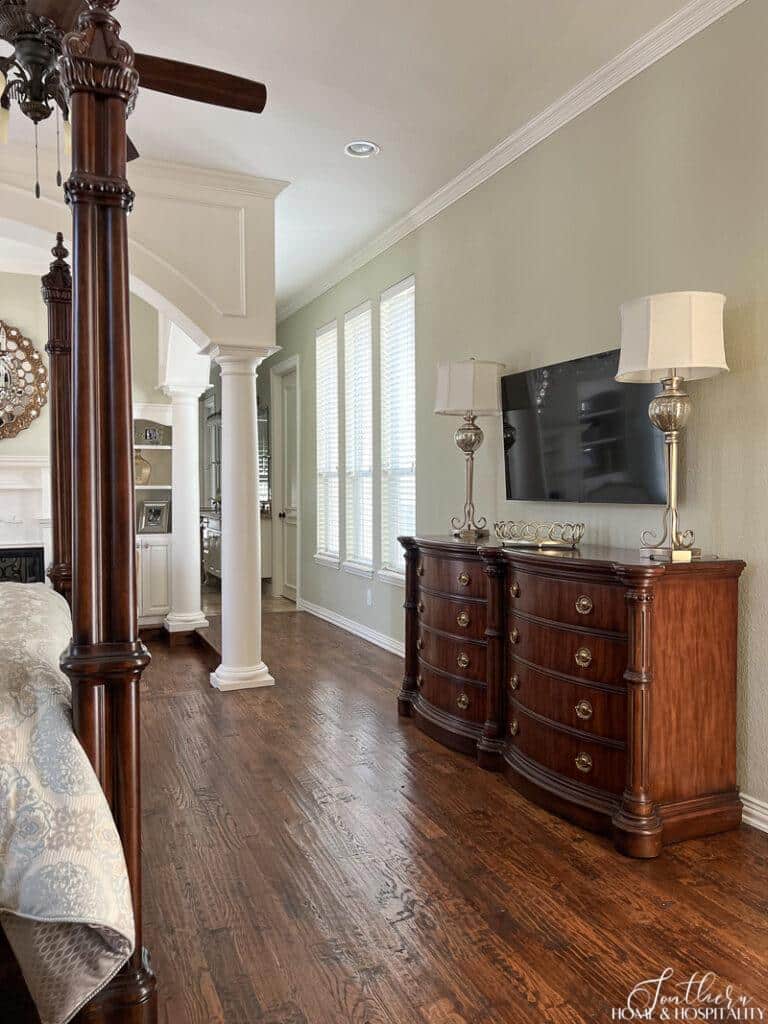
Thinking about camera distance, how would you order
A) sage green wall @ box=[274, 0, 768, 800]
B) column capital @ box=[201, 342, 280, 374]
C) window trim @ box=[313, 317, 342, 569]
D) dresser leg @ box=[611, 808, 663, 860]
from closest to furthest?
dresser leg @ box=[611, 808, 663, 860]
sage green wall @ box=[274, 0, 768, 800]
column capital @ box=[201, 342, 280, 374]
window trim @ box=[313, 317, 342, 569]

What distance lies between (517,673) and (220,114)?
286 centimetres

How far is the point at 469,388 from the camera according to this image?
12.2 ft

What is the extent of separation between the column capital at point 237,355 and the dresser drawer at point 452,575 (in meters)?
1.63

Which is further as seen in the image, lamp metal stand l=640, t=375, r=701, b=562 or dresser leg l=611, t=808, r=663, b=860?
lamp metal stand l=640, t=375, r=701, b=562

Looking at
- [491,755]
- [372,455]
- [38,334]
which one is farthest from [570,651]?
[38,334]

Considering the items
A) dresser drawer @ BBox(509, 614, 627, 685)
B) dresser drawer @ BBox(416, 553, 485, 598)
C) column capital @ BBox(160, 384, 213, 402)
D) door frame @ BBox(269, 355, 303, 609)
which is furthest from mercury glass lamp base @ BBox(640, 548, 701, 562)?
door frame @ BBox(269, 355, 303, 609)

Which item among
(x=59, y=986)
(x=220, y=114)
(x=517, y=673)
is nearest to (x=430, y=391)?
(x=220, y=114)

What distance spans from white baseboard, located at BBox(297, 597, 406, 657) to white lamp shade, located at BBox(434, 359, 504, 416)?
1687 millimetres

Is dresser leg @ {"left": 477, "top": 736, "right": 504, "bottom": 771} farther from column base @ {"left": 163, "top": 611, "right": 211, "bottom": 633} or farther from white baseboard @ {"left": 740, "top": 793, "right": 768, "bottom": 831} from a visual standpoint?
column base @ {"left": 163, "top": 611, "right": 211, "bottom": 633}

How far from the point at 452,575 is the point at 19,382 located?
4406 mm

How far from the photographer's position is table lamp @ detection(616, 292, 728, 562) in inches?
98.8

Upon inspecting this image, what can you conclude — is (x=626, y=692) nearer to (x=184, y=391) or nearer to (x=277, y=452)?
(x=184, y=391)

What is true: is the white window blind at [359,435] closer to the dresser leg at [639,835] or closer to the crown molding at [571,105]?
the crown molding at [571,105]

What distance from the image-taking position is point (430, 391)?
4.86 metres
